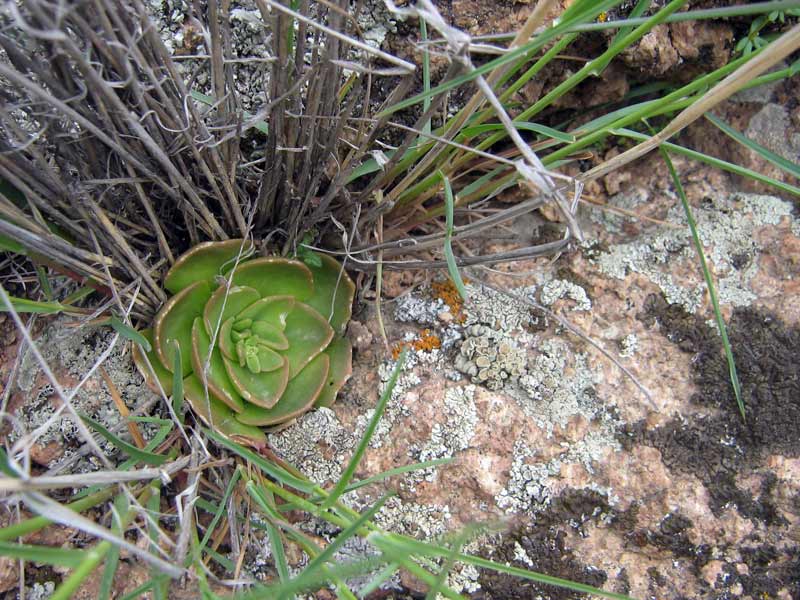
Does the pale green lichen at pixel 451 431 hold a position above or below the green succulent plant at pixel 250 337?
below

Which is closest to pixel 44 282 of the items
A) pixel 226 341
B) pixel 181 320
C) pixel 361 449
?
pixel 181 320

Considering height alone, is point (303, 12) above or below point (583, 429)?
above

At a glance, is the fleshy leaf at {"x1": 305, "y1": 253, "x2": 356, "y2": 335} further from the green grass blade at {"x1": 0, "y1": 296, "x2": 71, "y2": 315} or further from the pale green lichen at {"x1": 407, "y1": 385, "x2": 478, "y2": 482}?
the green grass blade at {"x1": 0, "y1": 296, "x2": 71, "y2": 315}

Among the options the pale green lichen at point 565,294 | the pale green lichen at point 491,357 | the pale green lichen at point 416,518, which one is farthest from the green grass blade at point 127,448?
the pale green lichen at point 565,294

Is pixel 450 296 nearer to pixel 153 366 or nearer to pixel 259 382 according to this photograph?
pixel 259 382

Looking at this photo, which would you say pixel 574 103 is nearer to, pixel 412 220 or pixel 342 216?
pixel 412 220

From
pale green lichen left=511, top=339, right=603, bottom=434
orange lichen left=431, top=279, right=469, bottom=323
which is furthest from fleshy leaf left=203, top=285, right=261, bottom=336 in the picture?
pale green lichen left=511, top=339, right=603, bottom=434

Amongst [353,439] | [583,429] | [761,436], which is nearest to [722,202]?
[761,436]

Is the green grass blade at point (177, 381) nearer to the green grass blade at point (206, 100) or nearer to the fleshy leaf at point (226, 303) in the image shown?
the fleshy leaf at point (226, 303)
